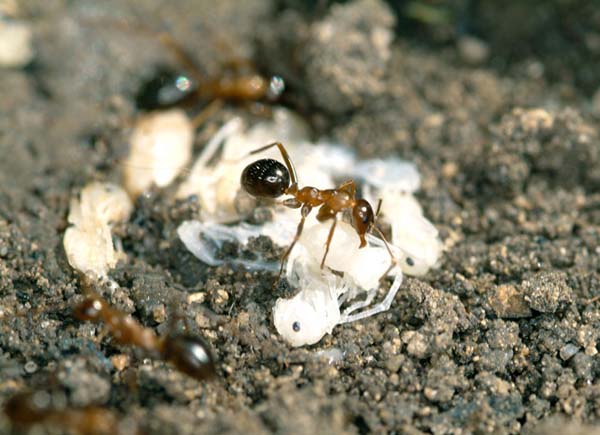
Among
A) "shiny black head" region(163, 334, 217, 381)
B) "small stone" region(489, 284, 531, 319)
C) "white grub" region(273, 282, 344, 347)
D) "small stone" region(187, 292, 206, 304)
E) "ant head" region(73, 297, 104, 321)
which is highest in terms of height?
"small stone" region(489, 284, 531, 319)

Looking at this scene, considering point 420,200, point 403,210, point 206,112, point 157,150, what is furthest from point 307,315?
A: point 206,112

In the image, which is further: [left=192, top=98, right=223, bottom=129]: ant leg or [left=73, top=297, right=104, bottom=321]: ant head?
[left=192, top=98, right=223, bottom=129]: ant leg

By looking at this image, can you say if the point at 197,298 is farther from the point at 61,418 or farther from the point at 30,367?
the point at 61,418

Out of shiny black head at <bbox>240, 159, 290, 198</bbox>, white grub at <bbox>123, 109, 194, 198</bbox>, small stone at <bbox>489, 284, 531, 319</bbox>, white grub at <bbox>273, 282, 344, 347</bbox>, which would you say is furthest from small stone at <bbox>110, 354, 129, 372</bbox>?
small stone at <bbox>489, 284, 531, 319</bbox>

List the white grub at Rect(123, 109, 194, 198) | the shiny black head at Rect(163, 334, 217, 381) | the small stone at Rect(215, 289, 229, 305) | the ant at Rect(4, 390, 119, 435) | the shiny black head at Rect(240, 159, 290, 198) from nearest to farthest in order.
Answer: the ant at Rect(4, 390, 119, 435) < the shiny black head at Rect(163, 334, 217, 381) < the small stone at Rect(215, 289, 229, 305) < the shiny black head at Rect(240, 159, 290, 198) < the white grub at Rect(123, 109, 194, 198)

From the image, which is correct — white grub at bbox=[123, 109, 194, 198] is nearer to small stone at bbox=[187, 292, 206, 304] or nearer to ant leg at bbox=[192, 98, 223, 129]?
ant leg at bbox=[192, 98, 223, 129]

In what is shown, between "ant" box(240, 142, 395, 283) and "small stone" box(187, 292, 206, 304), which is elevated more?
"ant" box(240, 142, 395, 283)

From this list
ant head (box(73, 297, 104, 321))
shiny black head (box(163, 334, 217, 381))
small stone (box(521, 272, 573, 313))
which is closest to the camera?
shiny black head (box(163, 334, 217, 381))
